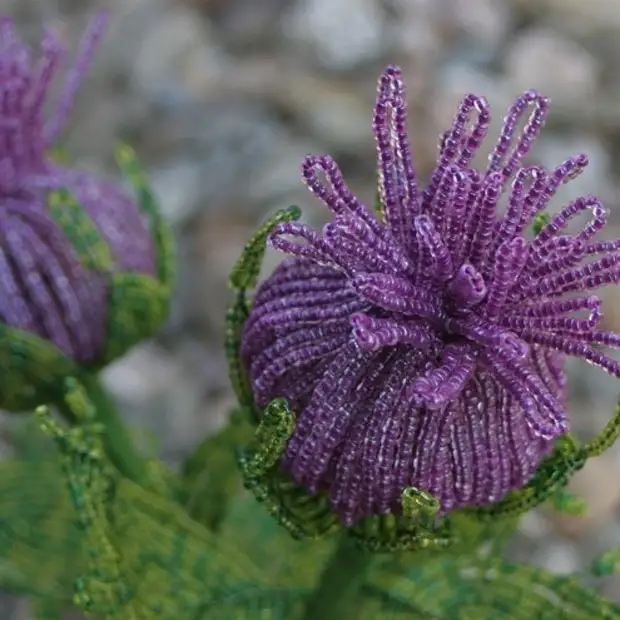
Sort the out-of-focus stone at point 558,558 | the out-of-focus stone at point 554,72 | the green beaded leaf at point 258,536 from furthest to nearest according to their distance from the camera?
the out-of-focus stone at point 554,72, the out-of-focus stone at point 558,558, the green beaded leaf at point 258,536

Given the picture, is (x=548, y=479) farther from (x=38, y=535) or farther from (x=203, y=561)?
(x=38, y=535)

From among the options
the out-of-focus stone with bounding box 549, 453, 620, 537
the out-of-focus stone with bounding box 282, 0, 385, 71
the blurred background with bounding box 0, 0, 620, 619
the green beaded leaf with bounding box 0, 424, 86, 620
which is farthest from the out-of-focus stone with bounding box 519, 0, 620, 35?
the green beaded leaf with bounding box 0, 424, 86, 620

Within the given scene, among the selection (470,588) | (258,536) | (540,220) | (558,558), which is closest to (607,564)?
(470,588)

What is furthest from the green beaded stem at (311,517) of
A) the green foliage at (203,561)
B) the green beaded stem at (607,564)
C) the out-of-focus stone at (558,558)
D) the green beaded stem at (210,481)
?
the out-of-focus stone at (558,558)

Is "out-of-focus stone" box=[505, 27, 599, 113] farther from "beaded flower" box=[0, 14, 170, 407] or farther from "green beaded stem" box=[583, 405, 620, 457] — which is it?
"green beaded stem" box=[583, 405, 620, 457]

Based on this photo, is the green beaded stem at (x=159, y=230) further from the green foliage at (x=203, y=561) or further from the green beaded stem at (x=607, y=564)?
the green beaded stem at (x=607, y=564)

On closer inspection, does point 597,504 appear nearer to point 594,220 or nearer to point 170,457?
point 170,457
